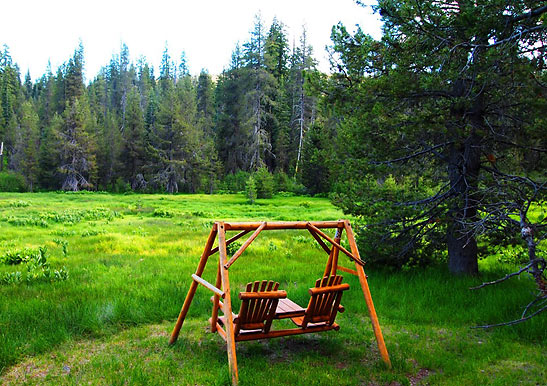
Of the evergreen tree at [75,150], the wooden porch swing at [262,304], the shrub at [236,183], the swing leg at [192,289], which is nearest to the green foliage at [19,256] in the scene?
the swing leg at [192,289]

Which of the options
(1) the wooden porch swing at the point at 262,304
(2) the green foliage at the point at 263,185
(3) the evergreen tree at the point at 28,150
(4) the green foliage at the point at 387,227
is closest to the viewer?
(1) the wooden porch swing at the point at 262,304

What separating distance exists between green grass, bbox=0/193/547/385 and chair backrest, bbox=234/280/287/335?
0.51 meters

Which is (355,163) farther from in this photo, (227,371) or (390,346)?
(227,371)

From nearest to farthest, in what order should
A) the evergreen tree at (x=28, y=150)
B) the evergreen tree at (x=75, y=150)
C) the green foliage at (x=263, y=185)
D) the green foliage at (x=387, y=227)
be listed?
the green foliage at (x=387, y=227) < the green foliage at (x=263, y=185) < the evergreen tree at (x=75, y=150) < the evergreen tree at (x=28, y=150)

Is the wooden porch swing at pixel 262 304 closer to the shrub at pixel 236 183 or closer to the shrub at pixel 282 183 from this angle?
the shrub at pixel 282 183

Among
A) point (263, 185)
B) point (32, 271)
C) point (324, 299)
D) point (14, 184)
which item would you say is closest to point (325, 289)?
point (324, 299)

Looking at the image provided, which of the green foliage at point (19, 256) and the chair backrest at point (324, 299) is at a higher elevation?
the chair backrest at point (324, 299)

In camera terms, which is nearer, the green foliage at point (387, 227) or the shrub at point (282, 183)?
the green foliage at point (387, 227)

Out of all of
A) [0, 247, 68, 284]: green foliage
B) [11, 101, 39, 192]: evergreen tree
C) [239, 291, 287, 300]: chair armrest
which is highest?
[11, 101, 39, 192]: evergreen tree

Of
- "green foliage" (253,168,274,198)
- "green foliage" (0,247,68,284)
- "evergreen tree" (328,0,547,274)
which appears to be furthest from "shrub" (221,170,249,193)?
"evergreen tree" (328,0,547,274)

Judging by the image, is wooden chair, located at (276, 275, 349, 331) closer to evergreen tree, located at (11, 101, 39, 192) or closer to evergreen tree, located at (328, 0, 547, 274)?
evergreen tree, located at (328, 0, 547, 274)

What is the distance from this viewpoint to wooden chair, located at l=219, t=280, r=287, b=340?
4.58 m

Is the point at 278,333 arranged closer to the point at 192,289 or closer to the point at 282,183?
the point at 192,289

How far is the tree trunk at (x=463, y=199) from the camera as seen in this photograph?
26.0ft
